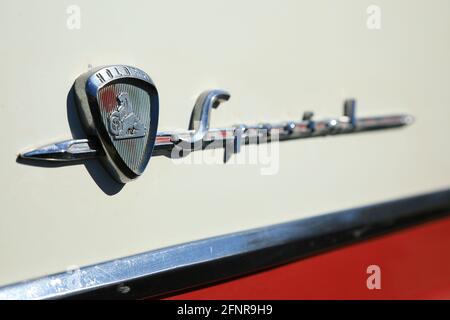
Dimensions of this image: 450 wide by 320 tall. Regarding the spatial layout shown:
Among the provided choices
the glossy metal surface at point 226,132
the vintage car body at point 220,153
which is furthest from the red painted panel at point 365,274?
the glossy metal surface at point 226,132

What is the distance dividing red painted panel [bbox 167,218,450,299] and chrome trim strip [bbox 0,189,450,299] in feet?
0.12

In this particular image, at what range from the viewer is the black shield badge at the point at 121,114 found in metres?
1.06

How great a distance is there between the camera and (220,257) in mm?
1319

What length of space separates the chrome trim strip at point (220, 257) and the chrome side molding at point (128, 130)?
0.19 m

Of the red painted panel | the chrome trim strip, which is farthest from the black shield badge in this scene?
the red painted panel

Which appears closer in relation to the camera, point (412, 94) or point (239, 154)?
point (239, 154)

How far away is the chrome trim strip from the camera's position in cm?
111

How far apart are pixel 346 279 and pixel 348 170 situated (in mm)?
292
